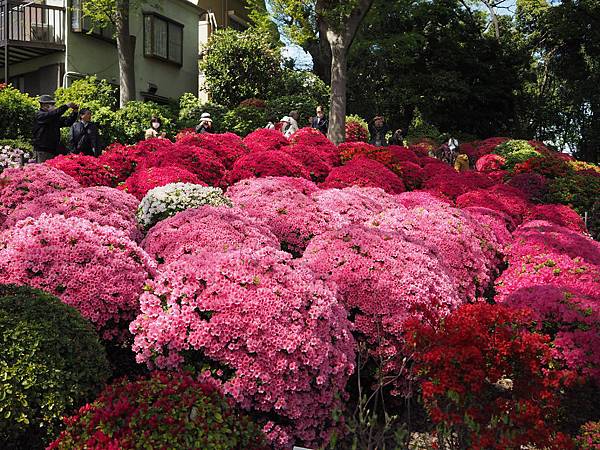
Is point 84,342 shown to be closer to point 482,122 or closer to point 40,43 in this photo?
point 40,43

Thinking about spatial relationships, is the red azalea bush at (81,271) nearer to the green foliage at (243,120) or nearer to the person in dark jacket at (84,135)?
the person in dark jacket at (84,135)

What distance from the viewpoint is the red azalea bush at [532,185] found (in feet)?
45.2

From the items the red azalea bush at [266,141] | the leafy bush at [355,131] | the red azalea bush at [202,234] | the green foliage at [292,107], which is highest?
the green foliage at [292,107]

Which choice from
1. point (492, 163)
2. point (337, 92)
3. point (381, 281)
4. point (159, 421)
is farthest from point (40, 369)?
point (492, 163)

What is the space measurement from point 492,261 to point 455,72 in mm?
26767

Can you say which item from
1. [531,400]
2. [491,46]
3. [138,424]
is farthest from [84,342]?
[491,46]

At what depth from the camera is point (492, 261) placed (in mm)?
8359

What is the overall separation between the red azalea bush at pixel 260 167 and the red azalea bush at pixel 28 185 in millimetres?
2850

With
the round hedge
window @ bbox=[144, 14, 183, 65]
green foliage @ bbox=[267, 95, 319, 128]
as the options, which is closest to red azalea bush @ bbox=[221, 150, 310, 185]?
the round hedge

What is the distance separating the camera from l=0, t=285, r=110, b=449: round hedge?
3.64 meters

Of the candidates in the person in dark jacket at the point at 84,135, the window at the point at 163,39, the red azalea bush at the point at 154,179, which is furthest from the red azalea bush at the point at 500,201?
the window at the point at 163,39

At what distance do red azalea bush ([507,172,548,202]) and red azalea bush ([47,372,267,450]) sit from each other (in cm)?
1148

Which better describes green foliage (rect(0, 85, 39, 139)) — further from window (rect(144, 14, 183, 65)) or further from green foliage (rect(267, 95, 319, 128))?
window (rect(144, 14, 183, 65))

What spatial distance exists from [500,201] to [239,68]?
16313 mm
